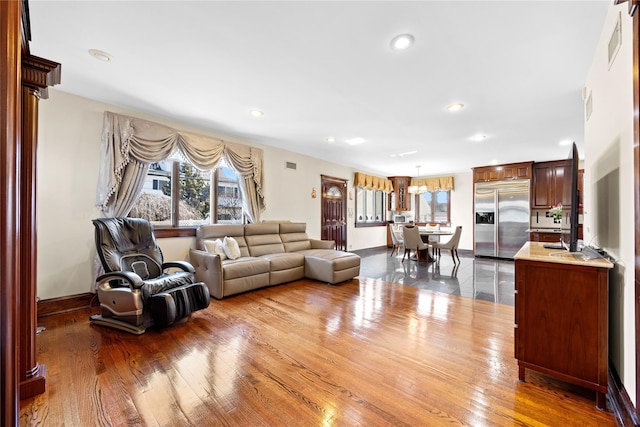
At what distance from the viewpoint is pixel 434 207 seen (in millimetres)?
8742

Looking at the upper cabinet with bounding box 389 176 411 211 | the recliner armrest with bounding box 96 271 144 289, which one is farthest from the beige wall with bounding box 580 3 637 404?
the upper cabinet with bounding box 389 176 411 211

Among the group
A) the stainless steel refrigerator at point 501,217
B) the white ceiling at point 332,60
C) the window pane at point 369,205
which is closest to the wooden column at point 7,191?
the white ceiling at point 332,60

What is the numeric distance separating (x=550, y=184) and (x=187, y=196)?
7.95m

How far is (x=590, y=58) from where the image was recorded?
2332 mm


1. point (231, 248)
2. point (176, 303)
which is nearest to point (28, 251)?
point (176, 303)

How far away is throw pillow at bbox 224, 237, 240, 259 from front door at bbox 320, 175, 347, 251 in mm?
2861

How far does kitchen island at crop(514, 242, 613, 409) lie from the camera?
5.18ft

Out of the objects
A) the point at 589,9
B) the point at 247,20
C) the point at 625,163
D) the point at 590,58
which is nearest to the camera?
the point at 625,163

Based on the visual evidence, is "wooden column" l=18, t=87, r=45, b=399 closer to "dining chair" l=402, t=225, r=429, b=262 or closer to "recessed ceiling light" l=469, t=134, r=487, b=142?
"recessed ceiling light" l=469, t=134, r=487, b=142

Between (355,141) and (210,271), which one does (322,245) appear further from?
(210,271)

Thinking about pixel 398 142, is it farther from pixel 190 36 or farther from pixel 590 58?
pixel 190 36

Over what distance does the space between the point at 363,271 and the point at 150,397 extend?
13.4 feet

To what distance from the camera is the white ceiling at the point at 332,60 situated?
1864mm

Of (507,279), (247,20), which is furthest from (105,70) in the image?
(507,279)
